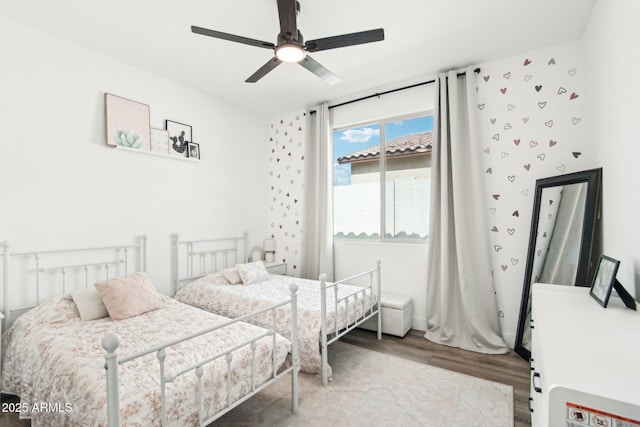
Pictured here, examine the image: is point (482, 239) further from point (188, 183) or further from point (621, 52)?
point (188, 183)

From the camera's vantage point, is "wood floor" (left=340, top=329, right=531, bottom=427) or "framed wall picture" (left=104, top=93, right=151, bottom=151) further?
"framed wall picture" (left=104, top=93, right=151, bottom=151)

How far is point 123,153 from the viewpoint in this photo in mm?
2982

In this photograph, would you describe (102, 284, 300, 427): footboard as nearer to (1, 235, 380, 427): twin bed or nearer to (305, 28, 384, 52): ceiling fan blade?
(1, 235, 380, 427): twin bed

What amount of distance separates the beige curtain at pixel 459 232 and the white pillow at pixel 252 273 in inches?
76.8

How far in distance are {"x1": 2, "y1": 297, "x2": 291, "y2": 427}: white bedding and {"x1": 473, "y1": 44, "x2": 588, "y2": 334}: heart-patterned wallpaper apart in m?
2.36

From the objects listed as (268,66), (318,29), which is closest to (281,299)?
(268,66)

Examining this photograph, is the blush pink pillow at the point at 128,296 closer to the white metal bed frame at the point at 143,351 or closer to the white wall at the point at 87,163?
the white metal bed frame at the point at 143,351

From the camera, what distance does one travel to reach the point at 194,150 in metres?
3.63

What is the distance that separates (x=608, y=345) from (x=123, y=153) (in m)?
3.72

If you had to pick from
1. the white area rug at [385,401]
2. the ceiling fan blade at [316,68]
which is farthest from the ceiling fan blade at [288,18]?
the white area rug at [385,401]

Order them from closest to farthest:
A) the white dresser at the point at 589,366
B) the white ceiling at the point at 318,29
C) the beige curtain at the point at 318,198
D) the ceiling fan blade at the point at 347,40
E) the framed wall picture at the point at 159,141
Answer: the white dresser at the point at 589,366 → the ceiling fan blade at the point at 347,40 → the white ceiling at the point at 318,29 → the framed wall picture at the point at 159,141 → the beige curtain at the point at 318,198

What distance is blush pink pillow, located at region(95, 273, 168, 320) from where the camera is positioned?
2424mm

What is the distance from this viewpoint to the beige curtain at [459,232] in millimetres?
2996

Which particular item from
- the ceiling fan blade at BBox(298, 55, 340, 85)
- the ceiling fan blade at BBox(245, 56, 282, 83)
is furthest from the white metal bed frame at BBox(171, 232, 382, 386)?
the ceiling fan blade at BBox(245, 56, 282, 83)
